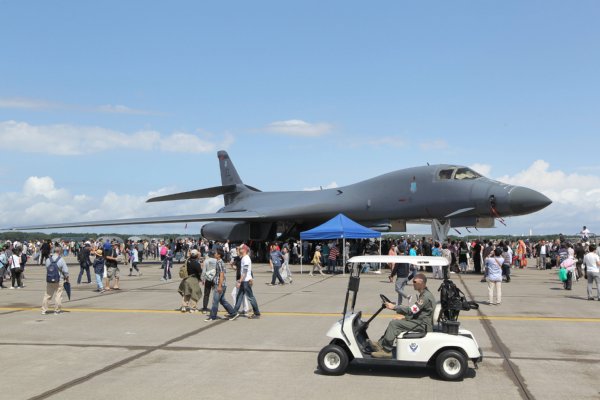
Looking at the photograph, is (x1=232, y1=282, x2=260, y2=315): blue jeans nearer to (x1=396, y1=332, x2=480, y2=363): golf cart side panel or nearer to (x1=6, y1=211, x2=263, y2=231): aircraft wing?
(x1=396, y1=332, x2=480, y2=363): golf cart side panel

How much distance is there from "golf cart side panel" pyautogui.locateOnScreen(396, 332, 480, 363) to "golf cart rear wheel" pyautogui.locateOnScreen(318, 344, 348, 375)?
69 cm

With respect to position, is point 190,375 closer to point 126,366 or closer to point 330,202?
point 126,366

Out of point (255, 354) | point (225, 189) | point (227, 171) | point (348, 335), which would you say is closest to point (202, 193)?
point (225, 189)

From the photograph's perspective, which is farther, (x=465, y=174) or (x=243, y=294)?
(x=465, y=174)

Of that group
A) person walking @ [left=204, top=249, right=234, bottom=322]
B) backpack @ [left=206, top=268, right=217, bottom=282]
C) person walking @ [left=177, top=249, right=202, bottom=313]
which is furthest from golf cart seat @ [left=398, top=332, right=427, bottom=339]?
person walking @ [left=177, top=249, right=202, bottom=313]

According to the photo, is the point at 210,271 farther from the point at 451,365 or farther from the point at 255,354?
the point at 451,365

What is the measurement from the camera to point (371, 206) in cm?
3039

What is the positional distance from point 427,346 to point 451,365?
0.37 m

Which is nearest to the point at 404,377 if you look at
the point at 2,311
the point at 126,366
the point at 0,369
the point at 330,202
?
the point at 126,366

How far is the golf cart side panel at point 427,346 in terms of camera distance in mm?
7266

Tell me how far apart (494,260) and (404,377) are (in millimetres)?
8950

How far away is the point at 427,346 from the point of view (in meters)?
7.30

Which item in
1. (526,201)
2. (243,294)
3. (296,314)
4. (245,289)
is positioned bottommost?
(296,314)

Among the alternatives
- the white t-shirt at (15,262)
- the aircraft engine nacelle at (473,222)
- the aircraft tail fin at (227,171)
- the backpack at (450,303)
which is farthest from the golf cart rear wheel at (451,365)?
the aircraft tail fin at (227,171)
